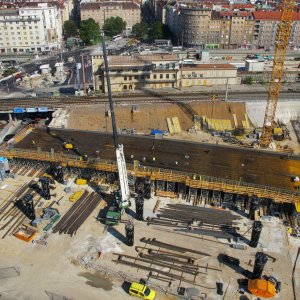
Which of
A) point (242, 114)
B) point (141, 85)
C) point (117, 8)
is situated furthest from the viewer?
point (117, 8)

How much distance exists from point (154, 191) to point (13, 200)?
20.4 meters

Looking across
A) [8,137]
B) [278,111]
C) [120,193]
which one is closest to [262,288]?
[120,193]

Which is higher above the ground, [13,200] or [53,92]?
[53,92]

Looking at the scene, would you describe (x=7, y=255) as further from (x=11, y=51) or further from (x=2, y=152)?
(x=11, y=51)

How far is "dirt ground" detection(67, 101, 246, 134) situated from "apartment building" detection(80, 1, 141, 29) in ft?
381

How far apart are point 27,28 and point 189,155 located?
10782cm

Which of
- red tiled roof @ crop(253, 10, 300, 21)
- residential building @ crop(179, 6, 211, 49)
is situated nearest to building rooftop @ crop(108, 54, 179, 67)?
residential building @ crop(179, 6, 211, 49)

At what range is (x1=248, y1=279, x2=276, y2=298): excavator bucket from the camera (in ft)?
114

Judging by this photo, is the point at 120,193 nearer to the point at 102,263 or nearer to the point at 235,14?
the point at 102,263

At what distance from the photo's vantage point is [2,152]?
56469mm

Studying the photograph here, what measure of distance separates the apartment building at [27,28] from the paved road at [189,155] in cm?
8679

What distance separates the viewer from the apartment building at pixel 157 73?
83.4m

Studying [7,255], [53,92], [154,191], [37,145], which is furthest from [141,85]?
[7,255]

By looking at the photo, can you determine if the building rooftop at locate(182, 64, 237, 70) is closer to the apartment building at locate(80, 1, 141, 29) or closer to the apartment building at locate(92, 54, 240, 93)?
the apartment building at locate(92, 54, 240, 93)
